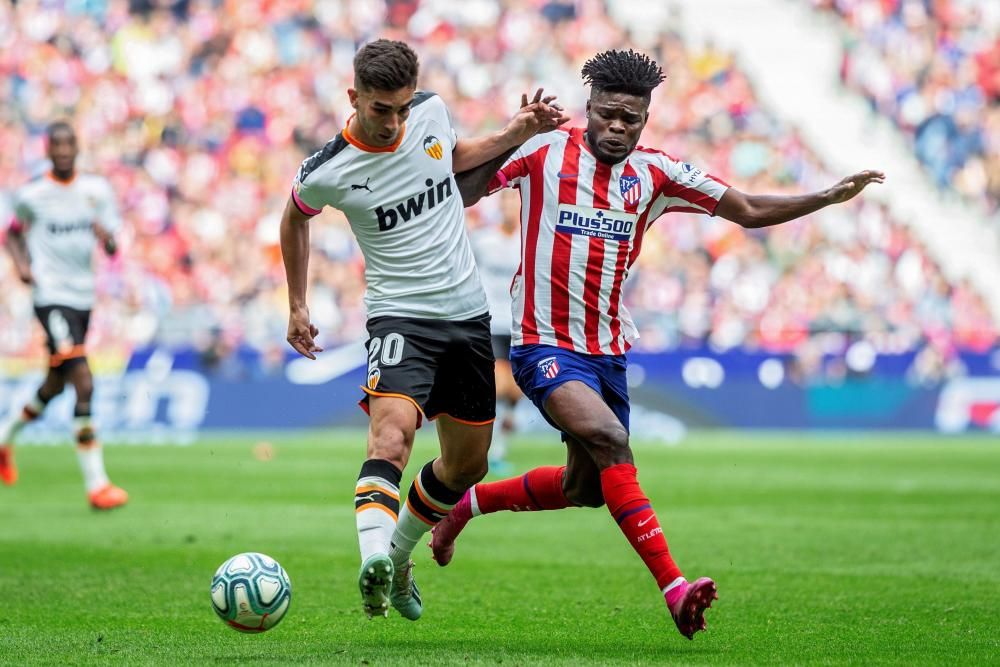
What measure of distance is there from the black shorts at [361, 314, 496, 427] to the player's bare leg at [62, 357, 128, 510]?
572cm

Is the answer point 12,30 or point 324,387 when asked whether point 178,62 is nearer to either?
point 12,30

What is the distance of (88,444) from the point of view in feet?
37.7

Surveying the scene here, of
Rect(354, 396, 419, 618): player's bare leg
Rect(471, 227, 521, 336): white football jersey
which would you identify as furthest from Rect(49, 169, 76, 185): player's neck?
Rect(354, 396, 419, 618): player's bare leg

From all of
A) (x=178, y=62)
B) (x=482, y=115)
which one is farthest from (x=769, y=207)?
(x=178, y=62)

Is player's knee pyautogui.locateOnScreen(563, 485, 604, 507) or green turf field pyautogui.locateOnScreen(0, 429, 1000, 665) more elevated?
player's knee pyautogui.locateOnScreen(563, 485, 604, 507)

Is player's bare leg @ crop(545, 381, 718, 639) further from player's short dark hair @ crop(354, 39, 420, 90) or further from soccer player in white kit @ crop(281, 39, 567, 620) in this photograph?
player's short dark hair @ crop(354, 39, 420, 90)

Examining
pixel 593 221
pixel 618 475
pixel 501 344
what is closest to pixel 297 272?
pixel 593 221

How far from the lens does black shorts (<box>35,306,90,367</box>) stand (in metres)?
11.8

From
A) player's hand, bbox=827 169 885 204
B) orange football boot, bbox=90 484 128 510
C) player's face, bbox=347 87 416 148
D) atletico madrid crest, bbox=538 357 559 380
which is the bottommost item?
orange football boot, bbox=90 484 128 510

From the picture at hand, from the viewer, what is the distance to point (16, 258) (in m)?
12.0

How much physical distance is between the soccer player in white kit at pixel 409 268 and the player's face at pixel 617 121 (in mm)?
217

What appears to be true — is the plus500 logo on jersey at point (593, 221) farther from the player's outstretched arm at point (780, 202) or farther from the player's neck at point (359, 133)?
the player's neck at point (359, 133)

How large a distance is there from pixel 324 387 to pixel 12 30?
1168 cm

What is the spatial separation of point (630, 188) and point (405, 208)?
1.11 metres
